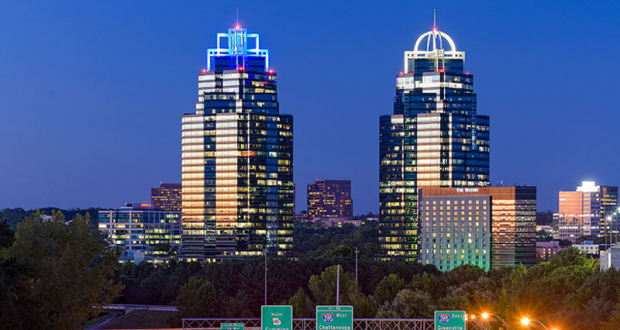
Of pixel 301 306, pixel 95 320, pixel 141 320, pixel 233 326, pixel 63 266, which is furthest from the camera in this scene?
pixel 141 320

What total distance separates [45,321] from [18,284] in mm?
7363

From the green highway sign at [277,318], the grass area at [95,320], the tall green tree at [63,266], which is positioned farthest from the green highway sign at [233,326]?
the grass area at [95,320]

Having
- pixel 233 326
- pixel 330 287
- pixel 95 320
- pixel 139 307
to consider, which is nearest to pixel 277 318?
pixel 233 326

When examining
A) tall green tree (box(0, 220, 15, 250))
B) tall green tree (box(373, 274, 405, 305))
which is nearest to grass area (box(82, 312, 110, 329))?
tall green tree (box(373, 274, 405, 305))

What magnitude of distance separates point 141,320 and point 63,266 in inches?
2729

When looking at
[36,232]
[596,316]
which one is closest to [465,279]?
[596,316]

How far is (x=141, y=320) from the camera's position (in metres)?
180

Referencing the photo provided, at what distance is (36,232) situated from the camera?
113938mm

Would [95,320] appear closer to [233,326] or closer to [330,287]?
[330,287]

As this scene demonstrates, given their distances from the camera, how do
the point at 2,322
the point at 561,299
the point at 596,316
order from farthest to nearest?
the point at 561,299, the point at 596,316, the point at 2,322

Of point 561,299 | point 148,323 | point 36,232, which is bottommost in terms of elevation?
Result: point 148,323

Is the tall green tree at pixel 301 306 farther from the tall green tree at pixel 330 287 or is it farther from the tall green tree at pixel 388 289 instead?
the tall green tree at pixel 388 289

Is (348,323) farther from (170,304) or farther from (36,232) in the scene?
(170,304)

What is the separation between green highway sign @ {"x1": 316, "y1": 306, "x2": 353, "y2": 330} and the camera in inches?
3290
